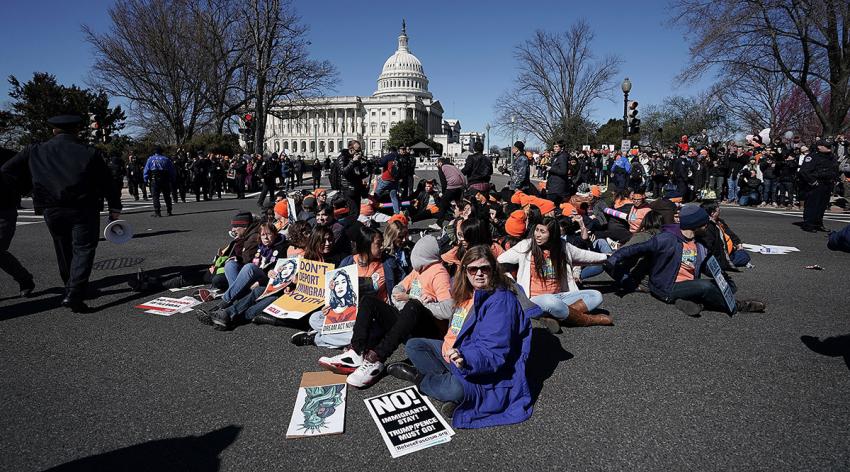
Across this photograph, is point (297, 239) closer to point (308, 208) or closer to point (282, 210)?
point (282, 210)

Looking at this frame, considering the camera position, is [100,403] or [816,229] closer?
[100,403]

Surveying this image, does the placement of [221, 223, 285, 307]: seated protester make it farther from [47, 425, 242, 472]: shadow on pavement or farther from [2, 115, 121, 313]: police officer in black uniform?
[47, 425, 242, 472]: shadow on pavement

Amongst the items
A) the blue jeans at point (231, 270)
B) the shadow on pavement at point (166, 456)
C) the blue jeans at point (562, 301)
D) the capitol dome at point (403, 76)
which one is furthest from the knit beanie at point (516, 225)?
the capitol dome at point (403, 76)

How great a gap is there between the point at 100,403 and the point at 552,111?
40366 millimetres

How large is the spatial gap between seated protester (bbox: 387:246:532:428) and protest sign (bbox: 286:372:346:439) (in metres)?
0.61

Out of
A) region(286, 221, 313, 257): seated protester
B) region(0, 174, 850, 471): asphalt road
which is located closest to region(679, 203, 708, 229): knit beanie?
region(0, 174, 850, 471): asphalt road

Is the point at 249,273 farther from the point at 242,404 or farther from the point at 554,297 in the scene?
the point at 554,297

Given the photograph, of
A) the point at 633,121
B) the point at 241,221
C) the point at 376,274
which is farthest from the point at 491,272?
the point at 633,121

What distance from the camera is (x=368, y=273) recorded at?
485 centimetres

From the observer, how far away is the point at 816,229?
1153 cm

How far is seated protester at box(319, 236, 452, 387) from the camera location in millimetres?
3891

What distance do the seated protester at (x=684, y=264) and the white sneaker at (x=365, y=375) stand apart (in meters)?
2.95

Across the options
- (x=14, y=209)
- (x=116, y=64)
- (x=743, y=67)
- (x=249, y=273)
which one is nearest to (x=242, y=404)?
(x=249, y=273)

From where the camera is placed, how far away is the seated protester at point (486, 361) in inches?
128
